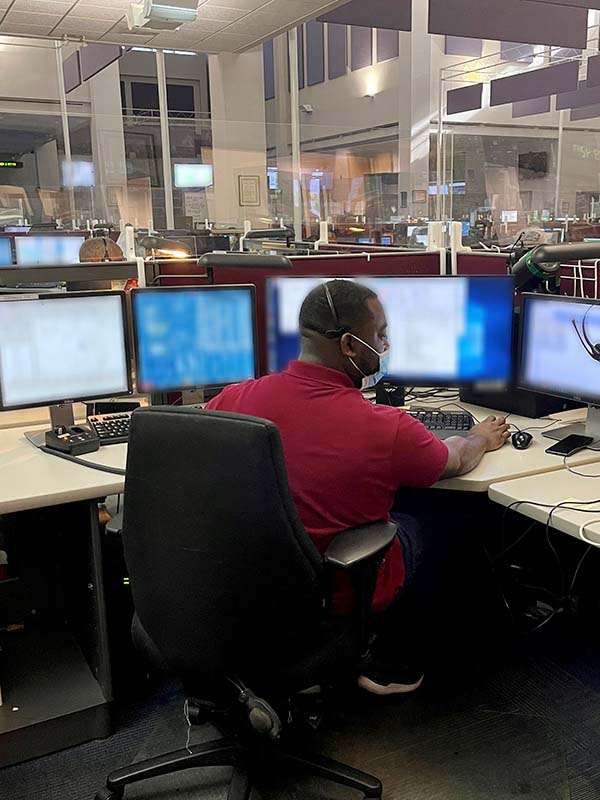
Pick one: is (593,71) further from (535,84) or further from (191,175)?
(191,175)

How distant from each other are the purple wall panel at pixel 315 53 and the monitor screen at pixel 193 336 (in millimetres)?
10043

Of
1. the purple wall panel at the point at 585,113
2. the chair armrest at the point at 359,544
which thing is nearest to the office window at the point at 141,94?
the purple wall panel at the point at 585,113

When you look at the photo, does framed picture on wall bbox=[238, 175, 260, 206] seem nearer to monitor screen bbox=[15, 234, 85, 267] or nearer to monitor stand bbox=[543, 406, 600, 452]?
monitor screen bbox=[15, 234, 85, 267]

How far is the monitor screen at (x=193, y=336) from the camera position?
2168mm

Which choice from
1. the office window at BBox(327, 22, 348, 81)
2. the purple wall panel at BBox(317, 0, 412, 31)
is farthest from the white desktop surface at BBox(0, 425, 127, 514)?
the office window at BBox(327, 22, 348, 81)

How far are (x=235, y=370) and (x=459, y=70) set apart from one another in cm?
801

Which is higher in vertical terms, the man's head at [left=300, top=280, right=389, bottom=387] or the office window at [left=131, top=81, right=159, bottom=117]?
the office window at [left=131, top=81, right=159, bottom=117]

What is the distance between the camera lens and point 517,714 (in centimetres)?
193

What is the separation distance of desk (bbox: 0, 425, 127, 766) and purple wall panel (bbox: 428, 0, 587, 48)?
6.08 metres

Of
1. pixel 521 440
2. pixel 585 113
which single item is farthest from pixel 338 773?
pixel 585 113

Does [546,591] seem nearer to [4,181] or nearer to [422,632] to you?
[422,632]

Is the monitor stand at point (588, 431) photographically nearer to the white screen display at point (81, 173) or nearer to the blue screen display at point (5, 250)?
the blue screen display at point (5, 250)

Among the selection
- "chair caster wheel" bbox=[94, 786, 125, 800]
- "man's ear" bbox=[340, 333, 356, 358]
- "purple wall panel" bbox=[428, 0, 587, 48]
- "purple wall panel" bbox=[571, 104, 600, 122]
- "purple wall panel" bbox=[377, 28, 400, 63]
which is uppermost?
"purple wall panel" bbox=[377, 28, 400, 63]

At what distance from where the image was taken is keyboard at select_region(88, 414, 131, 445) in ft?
6.73
